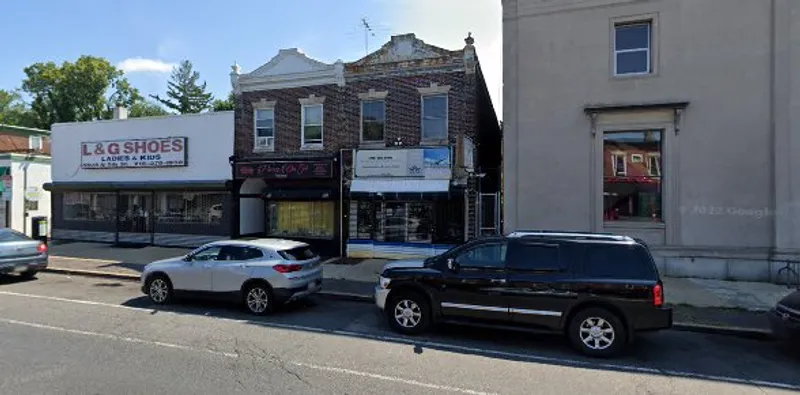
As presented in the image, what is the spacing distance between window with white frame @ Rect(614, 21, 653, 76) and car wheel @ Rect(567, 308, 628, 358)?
8.89m

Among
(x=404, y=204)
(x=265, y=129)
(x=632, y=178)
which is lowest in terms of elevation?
(x=404, y=204)

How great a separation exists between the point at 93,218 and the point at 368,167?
44.6 ft

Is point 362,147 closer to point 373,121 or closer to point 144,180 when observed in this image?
point 373,121

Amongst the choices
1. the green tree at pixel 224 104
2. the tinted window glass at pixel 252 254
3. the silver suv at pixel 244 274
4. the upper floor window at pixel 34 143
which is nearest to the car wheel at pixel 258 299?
the silver suv at pixel 244 274

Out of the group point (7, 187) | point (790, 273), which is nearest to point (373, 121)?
point (790, 273)

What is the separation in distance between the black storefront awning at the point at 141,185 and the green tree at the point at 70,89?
2741 cm

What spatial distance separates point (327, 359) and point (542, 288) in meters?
3.28

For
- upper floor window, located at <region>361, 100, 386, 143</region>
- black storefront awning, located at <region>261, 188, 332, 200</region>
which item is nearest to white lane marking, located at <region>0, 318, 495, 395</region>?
black storefront awning, located at <region>261, 188, 332, 200</region>

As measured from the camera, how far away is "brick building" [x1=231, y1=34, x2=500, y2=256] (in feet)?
49.8

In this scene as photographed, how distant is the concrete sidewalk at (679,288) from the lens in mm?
8320

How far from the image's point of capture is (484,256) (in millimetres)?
7512

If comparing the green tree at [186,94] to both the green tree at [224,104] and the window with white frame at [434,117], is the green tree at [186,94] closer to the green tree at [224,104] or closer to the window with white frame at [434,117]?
the green tree at [224,104]

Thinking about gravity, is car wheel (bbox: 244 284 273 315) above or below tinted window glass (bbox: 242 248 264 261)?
below

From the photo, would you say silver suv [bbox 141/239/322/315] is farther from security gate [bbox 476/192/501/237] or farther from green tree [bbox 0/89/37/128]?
green tree [bbox 0/89/37/128]
